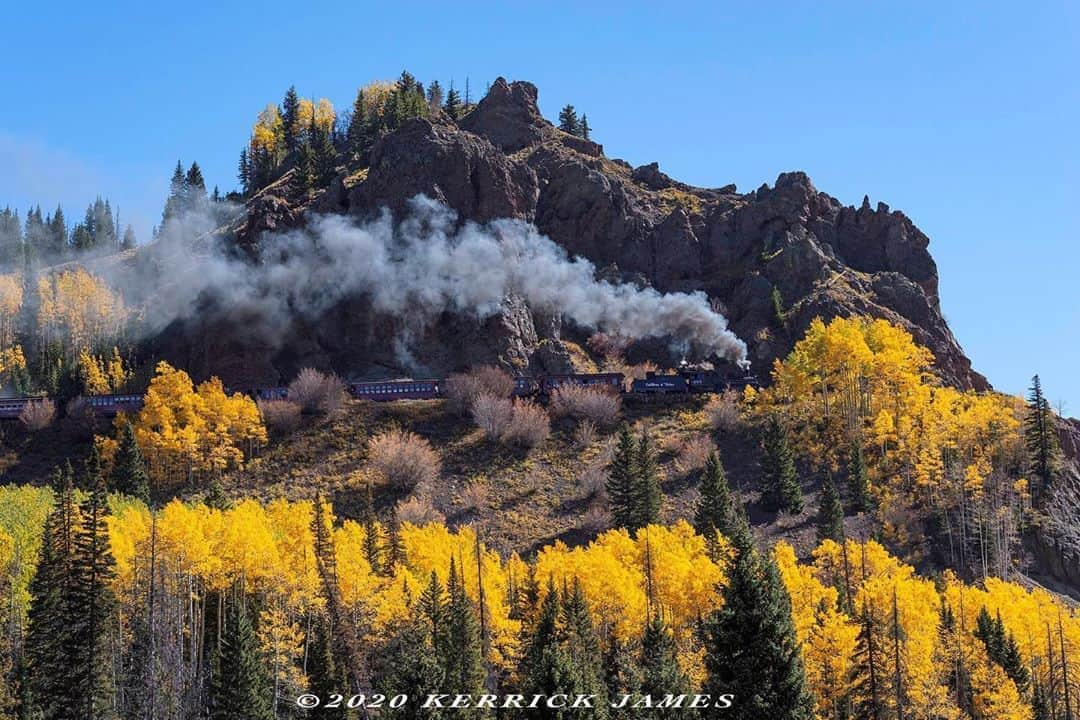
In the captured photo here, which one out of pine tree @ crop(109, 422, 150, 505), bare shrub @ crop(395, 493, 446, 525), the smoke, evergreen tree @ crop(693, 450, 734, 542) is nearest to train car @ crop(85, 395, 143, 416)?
pine tree @ crop(109, 422, 150, 505)

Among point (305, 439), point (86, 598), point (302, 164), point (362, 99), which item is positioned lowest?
point (86, 598)

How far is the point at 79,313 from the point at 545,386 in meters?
69.1

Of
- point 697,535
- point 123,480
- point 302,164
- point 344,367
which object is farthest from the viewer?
point 302,164

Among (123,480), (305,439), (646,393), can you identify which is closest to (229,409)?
(305,439)

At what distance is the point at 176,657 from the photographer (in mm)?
59250

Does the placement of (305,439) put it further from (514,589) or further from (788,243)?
(788,243)

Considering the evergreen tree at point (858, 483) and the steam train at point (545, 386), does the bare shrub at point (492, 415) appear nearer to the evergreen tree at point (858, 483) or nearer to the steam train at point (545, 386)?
the steam train at point (545, 386)

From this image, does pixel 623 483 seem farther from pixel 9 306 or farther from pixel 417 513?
pixel 9 306

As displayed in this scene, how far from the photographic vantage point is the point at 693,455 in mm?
102812

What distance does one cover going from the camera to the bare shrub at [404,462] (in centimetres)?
9881

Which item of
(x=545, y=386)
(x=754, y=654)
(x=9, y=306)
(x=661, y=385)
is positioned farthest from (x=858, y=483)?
(x=9, y=306)

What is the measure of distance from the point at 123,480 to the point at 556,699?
57592mm

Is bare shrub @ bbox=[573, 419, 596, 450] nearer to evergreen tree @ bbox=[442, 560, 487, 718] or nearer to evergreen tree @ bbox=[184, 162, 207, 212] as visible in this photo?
evergreen tree @ bbox=[442, 560, 487, 718]

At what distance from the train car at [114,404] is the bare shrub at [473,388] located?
27.7 meters
